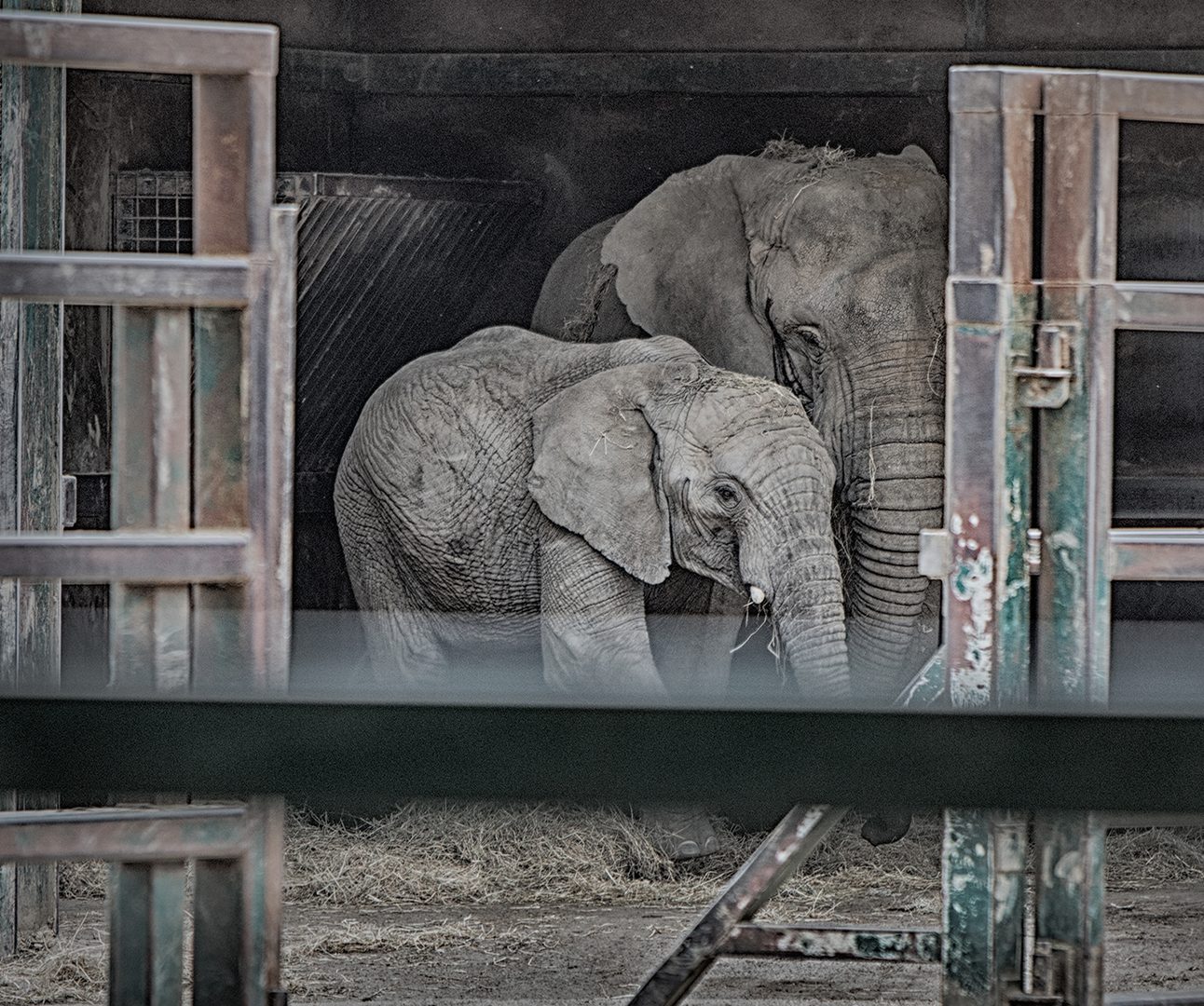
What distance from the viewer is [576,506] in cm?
471

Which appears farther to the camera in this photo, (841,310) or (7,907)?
(841,310)

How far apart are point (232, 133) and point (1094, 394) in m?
1.04

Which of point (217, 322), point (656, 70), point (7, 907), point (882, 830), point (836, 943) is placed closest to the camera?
point (217, 322)

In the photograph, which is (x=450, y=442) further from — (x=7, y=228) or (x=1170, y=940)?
(x=1170, y=940)

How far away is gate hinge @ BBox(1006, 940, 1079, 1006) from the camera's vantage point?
2.21 meters

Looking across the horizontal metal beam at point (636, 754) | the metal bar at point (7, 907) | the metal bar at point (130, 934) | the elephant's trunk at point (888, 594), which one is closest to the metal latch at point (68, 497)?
the metal bar at point (7, 907)

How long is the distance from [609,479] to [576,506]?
0.39 feet

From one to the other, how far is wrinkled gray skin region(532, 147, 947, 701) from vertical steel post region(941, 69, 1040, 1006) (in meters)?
2.57

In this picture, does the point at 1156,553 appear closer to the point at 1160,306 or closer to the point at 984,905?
the point at 1160,306

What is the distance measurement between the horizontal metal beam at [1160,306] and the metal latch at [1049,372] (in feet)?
0.22

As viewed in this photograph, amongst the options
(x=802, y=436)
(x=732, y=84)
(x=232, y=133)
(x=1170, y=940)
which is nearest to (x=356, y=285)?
(x=732, y=84)

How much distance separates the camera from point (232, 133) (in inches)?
83.8

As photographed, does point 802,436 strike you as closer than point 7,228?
No

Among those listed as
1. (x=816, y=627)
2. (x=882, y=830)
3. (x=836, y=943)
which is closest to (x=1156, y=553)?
(x=836, y=943)
